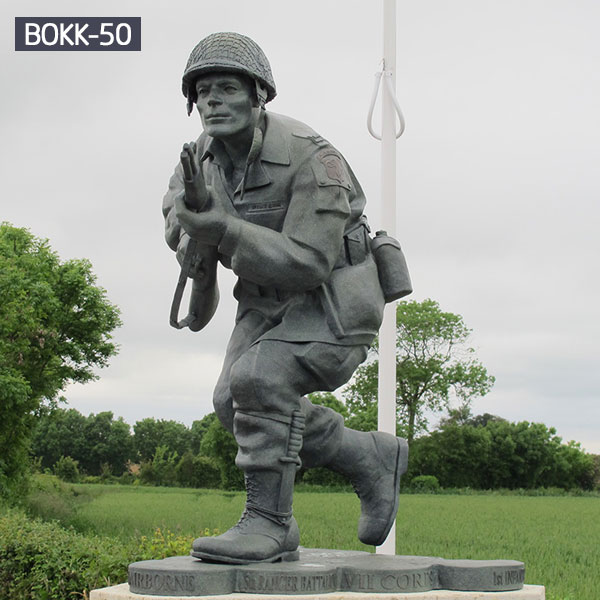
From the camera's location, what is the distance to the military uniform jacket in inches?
161

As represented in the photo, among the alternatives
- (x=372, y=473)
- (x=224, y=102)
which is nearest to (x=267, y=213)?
(x=224, y=102)

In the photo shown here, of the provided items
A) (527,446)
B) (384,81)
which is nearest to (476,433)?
(527,446)

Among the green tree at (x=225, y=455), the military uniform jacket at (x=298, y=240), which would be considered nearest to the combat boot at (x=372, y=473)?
the military uniform jacket at (x=298, y=240)

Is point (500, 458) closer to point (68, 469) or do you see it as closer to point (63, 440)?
point (68, 469)

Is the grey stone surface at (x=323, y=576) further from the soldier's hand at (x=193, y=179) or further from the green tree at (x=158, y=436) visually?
the green tree at (x=158, y=436)

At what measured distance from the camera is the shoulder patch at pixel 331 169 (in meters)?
4.25

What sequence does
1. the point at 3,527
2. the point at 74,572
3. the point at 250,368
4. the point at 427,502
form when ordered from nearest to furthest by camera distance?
the point at 250,368
the point at 74,572
the point at 3,527
the point at 427,502

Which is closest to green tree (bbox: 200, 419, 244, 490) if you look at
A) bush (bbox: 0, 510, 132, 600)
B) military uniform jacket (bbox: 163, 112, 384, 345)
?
bush (bbox: 0, 510, 132, 600)

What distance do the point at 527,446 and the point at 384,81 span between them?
2898 centimetres

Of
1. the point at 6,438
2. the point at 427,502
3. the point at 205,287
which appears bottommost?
the point at 427,502

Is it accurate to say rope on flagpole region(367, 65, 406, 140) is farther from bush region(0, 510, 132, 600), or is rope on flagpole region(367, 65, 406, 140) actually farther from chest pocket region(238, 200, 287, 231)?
chest pocket region(238, 200, 287, 231)

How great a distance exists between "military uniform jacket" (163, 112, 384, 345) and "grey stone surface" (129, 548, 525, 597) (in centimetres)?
102

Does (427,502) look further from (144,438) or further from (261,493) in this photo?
(261,493)

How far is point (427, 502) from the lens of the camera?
26.2 metres
